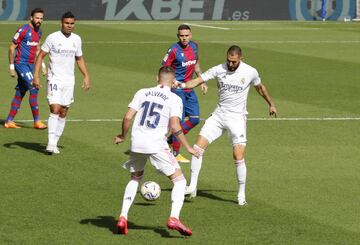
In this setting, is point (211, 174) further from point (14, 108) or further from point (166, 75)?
point (14, 108)

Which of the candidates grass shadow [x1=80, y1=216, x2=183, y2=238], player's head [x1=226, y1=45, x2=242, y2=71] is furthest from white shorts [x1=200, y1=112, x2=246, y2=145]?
grass shadow [x1=80, y1=216, x2=183, y2=238]

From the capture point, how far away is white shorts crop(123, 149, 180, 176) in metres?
11.5

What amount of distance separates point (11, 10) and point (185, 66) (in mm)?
34589

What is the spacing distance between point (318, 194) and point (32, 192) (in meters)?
4.04

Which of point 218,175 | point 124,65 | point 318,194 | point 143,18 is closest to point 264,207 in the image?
point 318,194

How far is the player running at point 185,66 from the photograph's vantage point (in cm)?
1669

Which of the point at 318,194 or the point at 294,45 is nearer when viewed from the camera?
the point at 318,194

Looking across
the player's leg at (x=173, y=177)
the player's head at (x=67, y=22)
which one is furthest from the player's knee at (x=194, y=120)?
the player's leg at (x=173, y=177)

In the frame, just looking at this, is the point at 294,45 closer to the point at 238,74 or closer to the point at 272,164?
the point at 272,164

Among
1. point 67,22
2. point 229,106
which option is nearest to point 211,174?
point 229,106

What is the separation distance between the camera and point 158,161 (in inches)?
455

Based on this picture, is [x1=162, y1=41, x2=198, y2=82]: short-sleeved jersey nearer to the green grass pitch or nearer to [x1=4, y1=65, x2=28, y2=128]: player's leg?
the green grass pitch

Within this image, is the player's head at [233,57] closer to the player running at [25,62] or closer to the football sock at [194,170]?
the football sock at [194,170]

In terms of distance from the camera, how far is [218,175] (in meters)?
15.5
